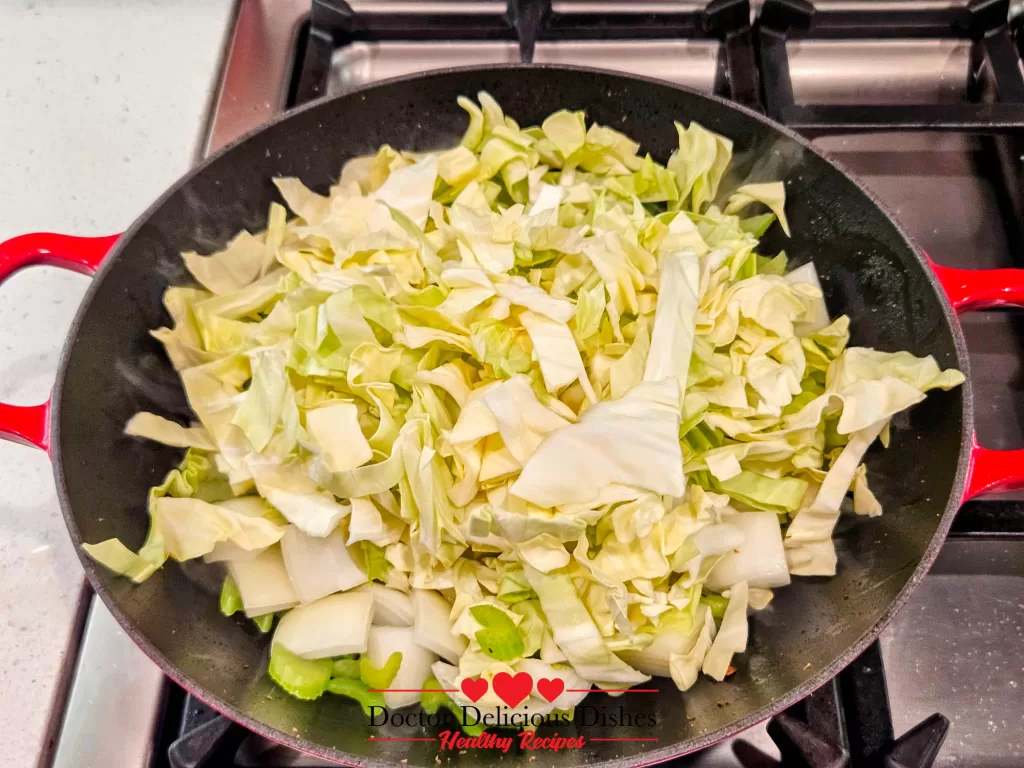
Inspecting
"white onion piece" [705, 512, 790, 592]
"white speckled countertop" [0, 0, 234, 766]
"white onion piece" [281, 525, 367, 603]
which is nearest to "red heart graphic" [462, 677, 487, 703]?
"white onion piece" [281, 525, 367, 603]

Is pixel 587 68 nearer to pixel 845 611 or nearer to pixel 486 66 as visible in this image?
pixel 486 66

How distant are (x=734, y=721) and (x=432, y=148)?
788 mm

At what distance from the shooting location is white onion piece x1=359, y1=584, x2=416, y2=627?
757 mm

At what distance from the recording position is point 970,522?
2.55 ft

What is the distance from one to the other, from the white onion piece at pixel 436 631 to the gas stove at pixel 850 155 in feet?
0.61

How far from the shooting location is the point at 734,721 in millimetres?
637

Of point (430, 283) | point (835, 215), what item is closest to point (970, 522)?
point (835, 215)

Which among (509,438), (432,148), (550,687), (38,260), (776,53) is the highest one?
(776,53)

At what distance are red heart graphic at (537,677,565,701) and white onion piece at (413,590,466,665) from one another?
0.08 m

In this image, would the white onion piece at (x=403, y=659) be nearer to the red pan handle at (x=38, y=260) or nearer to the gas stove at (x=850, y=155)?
the gas stove at (x=850, y=155)

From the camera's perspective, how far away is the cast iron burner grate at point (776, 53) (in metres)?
0.75

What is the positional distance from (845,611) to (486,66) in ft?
2.52

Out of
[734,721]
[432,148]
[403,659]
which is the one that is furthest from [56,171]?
[734,721]

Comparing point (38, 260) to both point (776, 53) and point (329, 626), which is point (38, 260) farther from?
point (776, 53)
